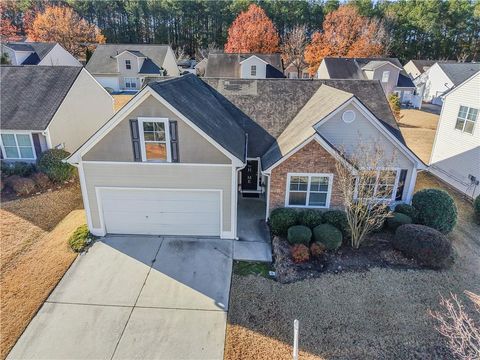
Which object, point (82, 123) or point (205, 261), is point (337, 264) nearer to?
point (205, 261)

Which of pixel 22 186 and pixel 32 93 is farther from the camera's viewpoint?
pixel 32 93

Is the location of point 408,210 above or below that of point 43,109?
below

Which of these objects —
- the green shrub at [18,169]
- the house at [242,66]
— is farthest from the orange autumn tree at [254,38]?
the green shrub at [18,169]

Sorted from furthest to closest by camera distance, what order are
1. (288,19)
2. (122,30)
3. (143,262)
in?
(122,30), (288,19), (143,262)

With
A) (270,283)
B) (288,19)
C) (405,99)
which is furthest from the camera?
(288,19)

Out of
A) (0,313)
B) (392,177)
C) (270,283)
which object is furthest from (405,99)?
(0,313)

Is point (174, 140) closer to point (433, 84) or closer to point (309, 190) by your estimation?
point (309, 190)

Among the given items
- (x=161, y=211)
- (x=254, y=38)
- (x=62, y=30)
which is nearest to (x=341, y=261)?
(x=161, y=211)
